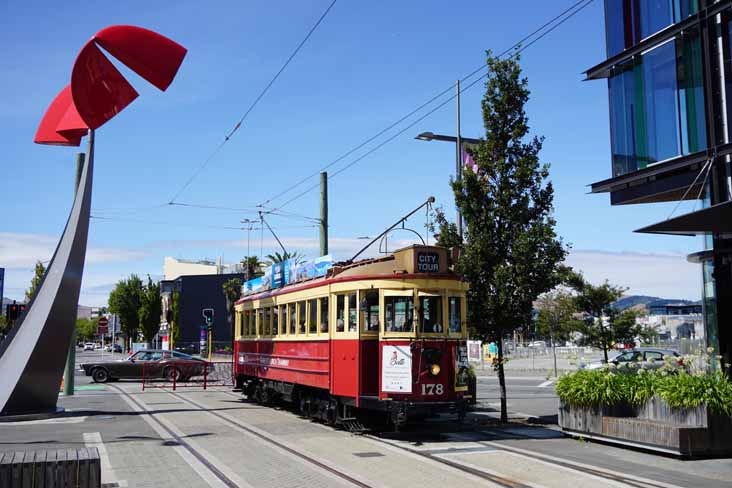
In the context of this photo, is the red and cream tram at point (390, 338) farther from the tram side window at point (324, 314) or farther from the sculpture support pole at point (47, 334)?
the sculpture support pole at point (47, 334)

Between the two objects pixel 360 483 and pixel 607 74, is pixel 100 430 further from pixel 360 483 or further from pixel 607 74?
pixel 607 74

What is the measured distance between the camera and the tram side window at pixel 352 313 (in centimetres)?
1486

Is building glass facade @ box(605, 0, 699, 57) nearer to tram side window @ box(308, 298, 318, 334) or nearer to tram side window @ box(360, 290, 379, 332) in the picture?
tram side window @ box(360, 290, 379, 332)

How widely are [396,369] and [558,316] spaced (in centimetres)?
2760

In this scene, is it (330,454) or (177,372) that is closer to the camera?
(330,454)

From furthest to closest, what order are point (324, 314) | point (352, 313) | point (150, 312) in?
point (150, 312) → point (324, 314) → point (352, 313)

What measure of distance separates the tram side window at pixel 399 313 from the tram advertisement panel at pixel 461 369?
1120 mm

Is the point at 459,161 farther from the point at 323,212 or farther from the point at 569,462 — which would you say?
the point at 569,462

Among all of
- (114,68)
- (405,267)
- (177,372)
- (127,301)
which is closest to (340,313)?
(405,267)

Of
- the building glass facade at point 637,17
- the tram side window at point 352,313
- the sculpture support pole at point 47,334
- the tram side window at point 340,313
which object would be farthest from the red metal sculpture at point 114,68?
the building glass facade at point 637,17

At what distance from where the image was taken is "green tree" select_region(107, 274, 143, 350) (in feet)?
291

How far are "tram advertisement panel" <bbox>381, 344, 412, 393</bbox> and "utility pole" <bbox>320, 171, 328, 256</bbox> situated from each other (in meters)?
10.1

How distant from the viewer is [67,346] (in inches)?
721

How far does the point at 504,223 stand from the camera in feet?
55.6
